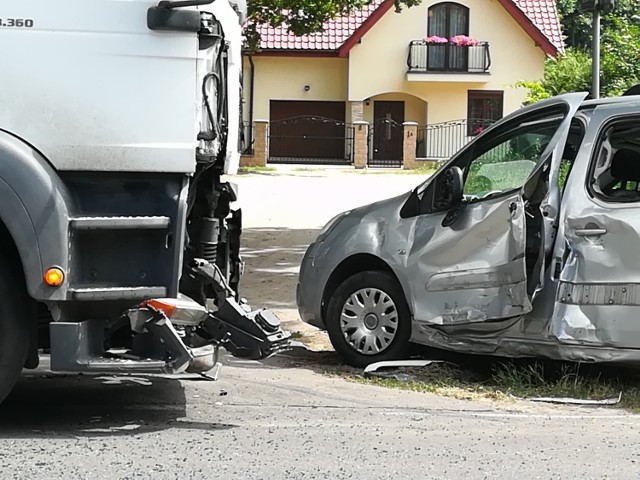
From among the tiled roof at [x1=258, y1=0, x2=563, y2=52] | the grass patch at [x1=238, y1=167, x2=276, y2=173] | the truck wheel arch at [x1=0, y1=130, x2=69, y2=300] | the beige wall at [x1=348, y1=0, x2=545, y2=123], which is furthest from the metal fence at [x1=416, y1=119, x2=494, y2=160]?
the truck wheel arch at [x1=0, y1=130, x2=69, y2=300]

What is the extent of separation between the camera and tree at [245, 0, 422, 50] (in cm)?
1756

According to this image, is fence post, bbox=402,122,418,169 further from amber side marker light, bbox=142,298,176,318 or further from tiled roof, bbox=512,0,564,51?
amber side marker light, bbox=142,298,176,318

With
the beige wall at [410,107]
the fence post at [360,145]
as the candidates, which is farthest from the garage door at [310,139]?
the fence post at [360,145]

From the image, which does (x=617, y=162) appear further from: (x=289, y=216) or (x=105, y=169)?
(x=289, y=216)

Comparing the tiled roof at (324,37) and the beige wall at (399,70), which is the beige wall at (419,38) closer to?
the beige wall at (399,70)

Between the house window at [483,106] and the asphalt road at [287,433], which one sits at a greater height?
the house window at [483,106]

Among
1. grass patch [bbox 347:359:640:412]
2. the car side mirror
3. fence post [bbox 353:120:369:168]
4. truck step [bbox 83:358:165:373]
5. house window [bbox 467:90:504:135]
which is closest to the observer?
truck step [bbox 83:358:165:373]

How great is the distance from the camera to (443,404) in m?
7.56

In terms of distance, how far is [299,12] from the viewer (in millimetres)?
20391

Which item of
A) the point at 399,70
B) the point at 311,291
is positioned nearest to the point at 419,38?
the point at 399,70

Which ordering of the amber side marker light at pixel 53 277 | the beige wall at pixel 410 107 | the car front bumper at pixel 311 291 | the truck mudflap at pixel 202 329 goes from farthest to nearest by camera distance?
the beige wall at pixel 410 107 → the car front bumper at pixel 311 291 → the truck mudflap at pixel 202 329 → the amber side marker light at pixel 53 277

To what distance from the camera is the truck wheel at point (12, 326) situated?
236 inches

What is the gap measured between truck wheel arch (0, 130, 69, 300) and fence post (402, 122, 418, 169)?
3214 centimetres

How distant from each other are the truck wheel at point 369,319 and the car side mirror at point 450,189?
0.72 m
